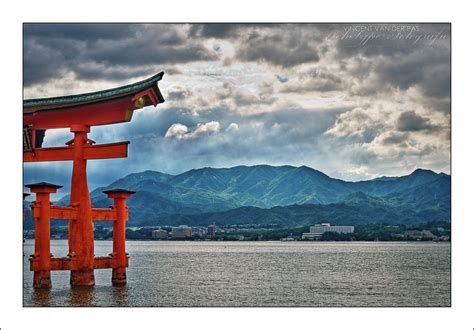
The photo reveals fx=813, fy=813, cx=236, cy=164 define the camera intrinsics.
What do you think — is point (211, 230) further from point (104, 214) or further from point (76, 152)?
point (76, 152)

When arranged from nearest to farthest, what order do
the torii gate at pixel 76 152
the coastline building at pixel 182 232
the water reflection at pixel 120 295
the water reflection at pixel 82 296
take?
the water reflection at pixel 82 296
the torii gate at pixel 76 152
the water reflection at pixel 120 295
the coastline building at pixel 182 232

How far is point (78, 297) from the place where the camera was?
53.5 ft

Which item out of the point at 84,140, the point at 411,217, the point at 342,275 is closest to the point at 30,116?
the point at 84,140

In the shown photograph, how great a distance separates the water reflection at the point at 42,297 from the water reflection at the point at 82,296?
43cm

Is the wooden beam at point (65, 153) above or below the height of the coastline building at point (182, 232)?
above

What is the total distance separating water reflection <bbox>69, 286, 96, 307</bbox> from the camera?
51.4 ft

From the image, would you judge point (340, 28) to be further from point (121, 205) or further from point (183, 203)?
point (183, 203)

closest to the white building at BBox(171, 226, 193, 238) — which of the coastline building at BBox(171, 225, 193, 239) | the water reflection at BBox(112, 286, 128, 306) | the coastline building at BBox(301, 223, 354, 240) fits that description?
the coastline building at BBox(171, 225, 193, 239)

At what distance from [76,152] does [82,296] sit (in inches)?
119

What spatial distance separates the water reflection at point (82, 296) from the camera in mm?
15669

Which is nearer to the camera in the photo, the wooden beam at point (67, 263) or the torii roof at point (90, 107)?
the torii roof at point (90, 107)

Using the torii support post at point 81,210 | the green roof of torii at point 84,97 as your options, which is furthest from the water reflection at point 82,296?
the green roof of torii at point 84,97

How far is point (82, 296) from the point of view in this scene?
16500mm

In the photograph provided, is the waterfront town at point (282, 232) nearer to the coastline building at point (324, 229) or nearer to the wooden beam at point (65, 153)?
the coastline building at point (324, 229)
